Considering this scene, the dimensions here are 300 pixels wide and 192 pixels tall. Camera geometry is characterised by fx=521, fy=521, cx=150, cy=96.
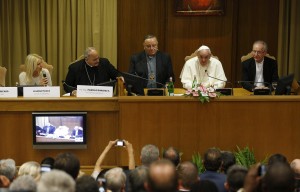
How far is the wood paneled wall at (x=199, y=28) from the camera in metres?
8.66

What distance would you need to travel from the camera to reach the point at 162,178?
293 centimetres

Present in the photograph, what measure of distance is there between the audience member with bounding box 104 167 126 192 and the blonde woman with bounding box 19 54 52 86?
315 centimetres

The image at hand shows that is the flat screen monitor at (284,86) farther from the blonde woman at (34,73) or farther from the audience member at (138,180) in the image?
the blonde woman at (34,73)

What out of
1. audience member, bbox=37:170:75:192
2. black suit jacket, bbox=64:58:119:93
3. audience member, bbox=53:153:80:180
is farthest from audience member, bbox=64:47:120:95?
audience member, bbox=37:170:75:192

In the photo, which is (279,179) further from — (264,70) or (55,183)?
(264,70)

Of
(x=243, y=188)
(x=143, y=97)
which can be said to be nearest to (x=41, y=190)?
(x=243, y=188)

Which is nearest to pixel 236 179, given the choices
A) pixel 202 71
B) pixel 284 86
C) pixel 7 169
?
pixel 7 169

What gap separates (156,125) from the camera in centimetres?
544

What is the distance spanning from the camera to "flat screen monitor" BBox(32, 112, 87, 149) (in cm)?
539

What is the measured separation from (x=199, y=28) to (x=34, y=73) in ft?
10.4

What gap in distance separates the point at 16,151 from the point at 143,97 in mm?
1465

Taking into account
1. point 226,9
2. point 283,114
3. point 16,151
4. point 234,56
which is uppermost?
point 226,9

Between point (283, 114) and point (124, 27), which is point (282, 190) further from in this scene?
point (124, 27)

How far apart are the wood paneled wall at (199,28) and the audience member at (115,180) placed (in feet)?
17.4
